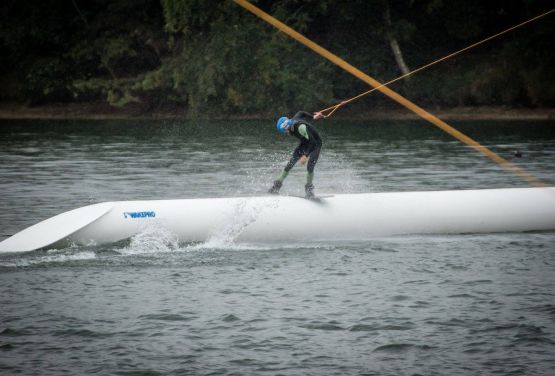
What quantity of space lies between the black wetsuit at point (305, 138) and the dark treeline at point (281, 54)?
35.6m

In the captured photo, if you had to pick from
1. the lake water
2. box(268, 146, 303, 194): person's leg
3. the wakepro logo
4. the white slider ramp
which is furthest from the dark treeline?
the wakepro logo

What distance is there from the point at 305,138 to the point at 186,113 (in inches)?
1648

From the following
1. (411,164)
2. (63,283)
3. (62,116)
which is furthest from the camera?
(62,116)

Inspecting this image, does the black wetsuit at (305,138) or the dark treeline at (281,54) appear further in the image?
the dark treeline at (281,54)

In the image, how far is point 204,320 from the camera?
12531 millimetres

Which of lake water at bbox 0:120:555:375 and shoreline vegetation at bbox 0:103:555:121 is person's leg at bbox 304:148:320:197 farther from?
shoreline vegetation at bbox 0:103:555:121

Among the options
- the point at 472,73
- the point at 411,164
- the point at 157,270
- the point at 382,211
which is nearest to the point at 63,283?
the point at 157,270

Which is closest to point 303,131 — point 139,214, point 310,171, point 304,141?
point 304,141

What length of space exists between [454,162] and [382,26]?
24817 mm

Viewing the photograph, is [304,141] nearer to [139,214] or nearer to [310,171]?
[310,171]

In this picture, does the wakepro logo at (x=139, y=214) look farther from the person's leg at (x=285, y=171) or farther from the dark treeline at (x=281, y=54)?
the dark treeline at (x=281, y=54)

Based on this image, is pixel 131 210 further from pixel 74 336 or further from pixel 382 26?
pixel 382 26

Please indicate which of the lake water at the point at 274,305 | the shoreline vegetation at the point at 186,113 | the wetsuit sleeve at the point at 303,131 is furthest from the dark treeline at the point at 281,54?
the wetsuit sleeve at the point at 303,131

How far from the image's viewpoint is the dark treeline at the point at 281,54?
52812 millimetres
